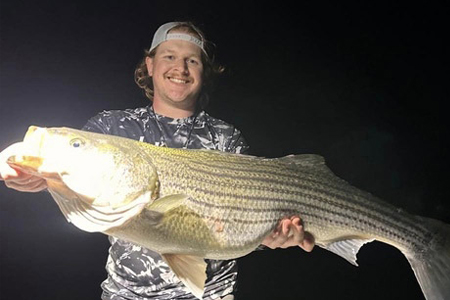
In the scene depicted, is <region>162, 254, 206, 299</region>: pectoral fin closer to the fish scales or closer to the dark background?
the fish scales

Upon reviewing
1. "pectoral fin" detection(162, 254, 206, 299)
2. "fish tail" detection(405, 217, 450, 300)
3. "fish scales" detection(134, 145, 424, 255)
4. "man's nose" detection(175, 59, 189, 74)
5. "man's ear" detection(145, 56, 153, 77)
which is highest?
"man's ear" detection(145, 56, 153, 77)

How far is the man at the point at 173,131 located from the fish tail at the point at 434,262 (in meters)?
0.40

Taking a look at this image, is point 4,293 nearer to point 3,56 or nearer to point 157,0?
point 3,56

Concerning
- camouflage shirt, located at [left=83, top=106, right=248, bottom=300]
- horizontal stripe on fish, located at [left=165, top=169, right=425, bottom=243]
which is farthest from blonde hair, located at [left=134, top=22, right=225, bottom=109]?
horizontal stripe on fish, located at [left=165, top=169, right=425, bottom=243]

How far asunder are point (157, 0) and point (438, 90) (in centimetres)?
203

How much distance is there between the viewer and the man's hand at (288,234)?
1.55 meters

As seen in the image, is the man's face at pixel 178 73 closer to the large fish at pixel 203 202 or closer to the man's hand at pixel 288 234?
the large fish at pixel 203 202

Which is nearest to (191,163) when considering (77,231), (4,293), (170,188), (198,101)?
(170,188)

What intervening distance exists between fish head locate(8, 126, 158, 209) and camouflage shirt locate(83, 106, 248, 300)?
0.40 metres

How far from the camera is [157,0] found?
9.13 ft

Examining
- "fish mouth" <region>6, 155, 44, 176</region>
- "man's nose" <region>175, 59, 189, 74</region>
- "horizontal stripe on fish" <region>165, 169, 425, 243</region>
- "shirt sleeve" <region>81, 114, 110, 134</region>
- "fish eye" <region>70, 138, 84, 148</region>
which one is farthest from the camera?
"man's nose" <region>175, 59, 189, 74</region>

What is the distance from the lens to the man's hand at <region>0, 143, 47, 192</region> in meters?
1.18

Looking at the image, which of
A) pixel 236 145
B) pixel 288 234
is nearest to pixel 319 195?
pixel 288 234

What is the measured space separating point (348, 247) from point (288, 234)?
246 mm
